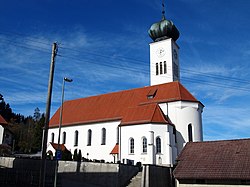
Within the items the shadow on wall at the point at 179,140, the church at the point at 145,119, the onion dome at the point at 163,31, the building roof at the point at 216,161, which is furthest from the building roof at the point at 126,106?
the onion dome at the point at 163,31

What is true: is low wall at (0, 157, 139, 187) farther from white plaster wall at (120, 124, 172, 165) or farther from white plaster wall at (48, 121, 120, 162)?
white plaster wall at (48, 121, 120, 162)

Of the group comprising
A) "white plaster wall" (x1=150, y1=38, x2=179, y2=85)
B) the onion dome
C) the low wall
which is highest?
the onion dome

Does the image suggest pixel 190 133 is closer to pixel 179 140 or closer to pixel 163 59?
pixel 179 140

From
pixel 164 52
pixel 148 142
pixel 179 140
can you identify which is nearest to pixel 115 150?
pixel 148 142

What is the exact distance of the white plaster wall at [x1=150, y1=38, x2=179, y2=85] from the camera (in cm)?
4631

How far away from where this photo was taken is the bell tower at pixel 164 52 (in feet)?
154

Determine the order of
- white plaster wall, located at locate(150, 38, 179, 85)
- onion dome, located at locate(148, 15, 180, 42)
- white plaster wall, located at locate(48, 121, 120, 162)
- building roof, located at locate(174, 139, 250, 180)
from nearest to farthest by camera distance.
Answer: building roof, located at locate(174, 139, 250, 180), white plaster wall, located at locate(48, 121, 120, 162), white plaster wall, located at locate(150, 38, 179, 85), onion dome, located at locate(148, 15, 180, 42)

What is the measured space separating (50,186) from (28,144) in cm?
5178

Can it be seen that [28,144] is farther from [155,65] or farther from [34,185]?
[34,185]

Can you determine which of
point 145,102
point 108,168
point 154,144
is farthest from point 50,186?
point 145,102

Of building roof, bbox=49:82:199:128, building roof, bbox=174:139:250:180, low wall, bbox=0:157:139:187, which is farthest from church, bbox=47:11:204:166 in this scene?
building roof, bbox=174:139:250:180

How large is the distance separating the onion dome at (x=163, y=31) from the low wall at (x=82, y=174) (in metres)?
29.1

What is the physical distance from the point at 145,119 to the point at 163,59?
16741mm

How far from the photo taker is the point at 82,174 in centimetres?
2692
